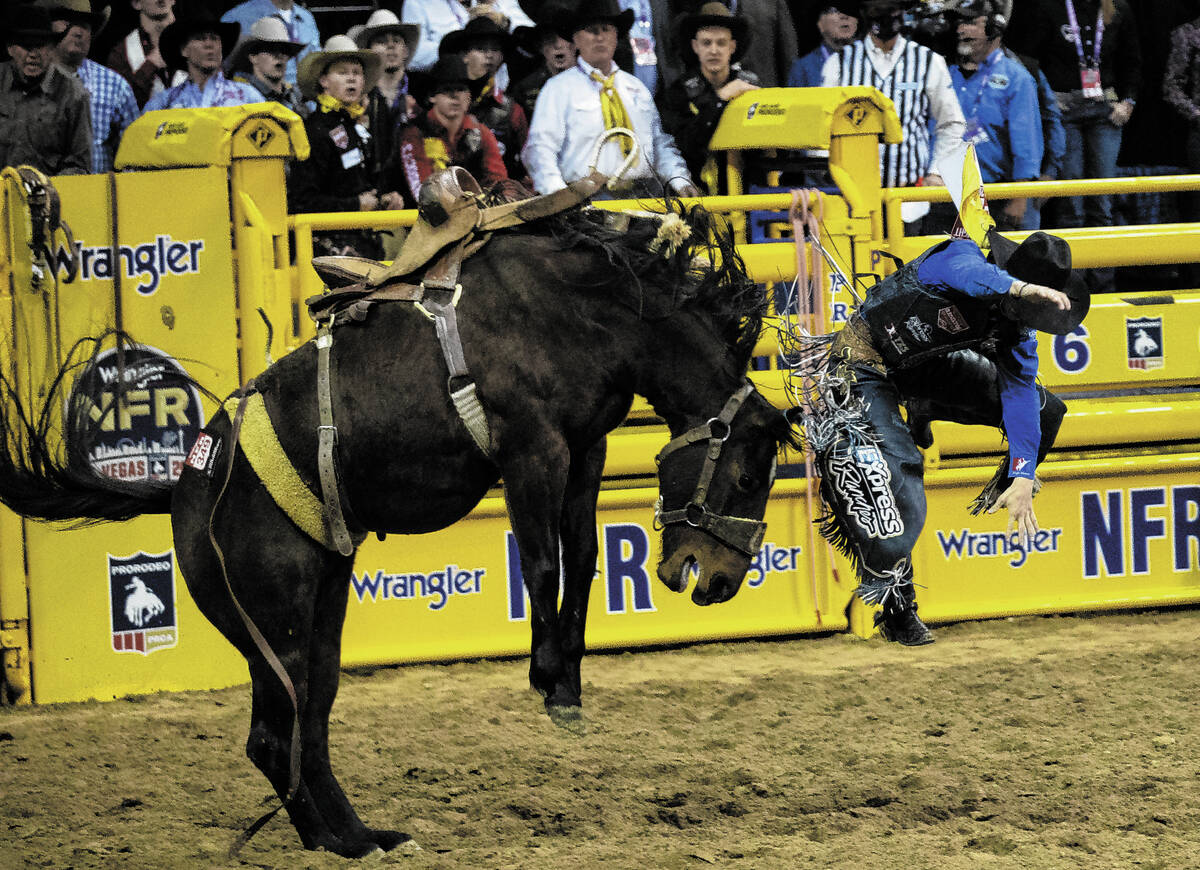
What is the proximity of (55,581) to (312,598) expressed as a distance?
225cm

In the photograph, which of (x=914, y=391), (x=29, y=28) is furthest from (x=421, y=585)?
(x=29, y=28)

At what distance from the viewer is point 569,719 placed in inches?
159

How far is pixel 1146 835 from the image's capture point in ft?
14.3

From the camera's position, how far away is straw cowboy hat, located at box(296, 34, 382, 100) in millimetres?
7441

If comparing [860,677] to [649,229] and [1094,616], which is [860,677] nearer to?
[1094,616]

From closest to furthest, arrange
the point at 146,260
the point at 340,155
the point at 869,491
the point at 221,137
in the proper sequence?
the point at 869,491
the point at 221,137
the point at 146,260
the point at 340,155

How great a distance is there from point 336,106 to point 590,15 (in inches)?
48.6

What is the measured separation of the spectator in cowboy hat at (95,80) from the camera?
305 inches

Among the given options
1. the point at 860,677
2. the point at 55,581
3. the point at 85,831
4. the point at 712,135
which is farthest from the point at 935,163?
the point at 85,831

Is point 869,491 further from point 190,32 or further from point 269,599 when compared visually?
point 190,32

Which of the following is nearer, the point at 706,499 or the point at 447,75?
the point at 706,499

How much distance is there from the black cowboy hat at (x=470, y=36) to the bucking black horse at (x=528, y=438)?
12.8 feet

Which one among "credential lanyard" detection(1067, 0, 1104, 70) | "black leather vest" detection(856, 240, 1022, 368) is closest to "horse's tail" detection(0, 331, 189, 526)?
"black leather vest" detection(856, 240, 1022, 368)

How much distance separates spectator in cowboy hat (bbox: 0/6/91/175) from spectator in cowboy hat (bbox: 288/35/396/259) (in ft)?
3.40
